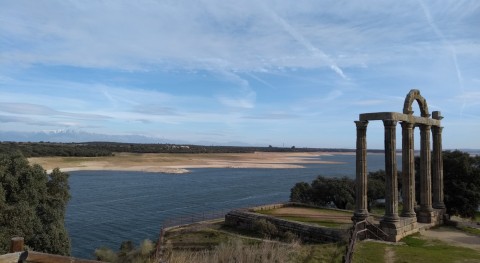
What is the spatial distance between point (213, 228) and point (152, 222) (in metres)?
13.3

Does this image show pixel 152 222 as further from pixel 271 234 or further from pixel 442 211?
pixel 442 211

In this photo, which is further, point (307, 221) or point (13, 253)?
point (307, 221)

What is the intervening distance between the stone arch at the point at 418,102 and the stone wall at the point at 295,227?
631 centimetres

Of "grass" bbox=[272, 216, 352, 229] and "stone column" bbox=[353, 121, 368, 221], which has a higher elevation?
"stone column" bbox=[353, 121, 368, 221]

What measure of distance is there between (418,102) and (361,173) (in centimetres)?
510

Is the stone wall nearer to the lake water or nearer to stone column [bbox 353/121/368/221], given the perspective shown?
stone column [bbox 353/121/368/221]

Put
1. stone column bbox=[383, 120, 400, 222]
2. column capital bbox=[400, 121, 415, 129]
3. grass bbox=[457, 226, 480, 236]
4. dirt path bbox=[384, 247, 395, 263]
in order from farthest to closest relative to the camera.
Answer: grass bbox=[457, 226, 480, 236] → column capital bbox=[400, 121, 415, 129] → stone column bbox=[383, 120, 400, 222] → dirt path bbox=[384, 247, 395, 263]

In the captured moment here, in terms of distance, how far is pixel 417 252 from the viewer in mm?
14656

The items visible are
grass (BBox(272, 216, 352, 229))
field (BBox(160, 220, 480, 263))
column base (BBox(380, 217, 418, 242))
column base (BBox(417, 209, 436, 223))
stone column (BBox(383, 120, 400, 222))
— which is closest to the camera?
field (BBox(160, 220, 480, 263))

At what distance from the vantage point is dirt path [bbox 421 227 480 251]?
56.5 ft

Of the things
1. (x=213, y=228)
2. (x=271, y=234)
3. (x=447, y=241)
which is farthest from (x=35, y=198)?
(x=447, y=241)

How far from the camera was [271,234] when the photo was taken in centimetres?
2283

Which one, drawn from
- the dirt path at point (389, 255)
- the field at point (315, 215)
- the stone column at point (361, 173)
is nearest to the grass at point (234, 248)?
the dirt path at point (389, 255)

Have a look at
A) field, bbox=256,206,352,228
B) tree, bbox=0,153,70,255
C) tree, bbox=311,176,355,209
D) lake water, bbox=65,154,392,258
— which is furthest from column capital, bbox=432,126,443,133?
tree, bbox=0,153,70,255
